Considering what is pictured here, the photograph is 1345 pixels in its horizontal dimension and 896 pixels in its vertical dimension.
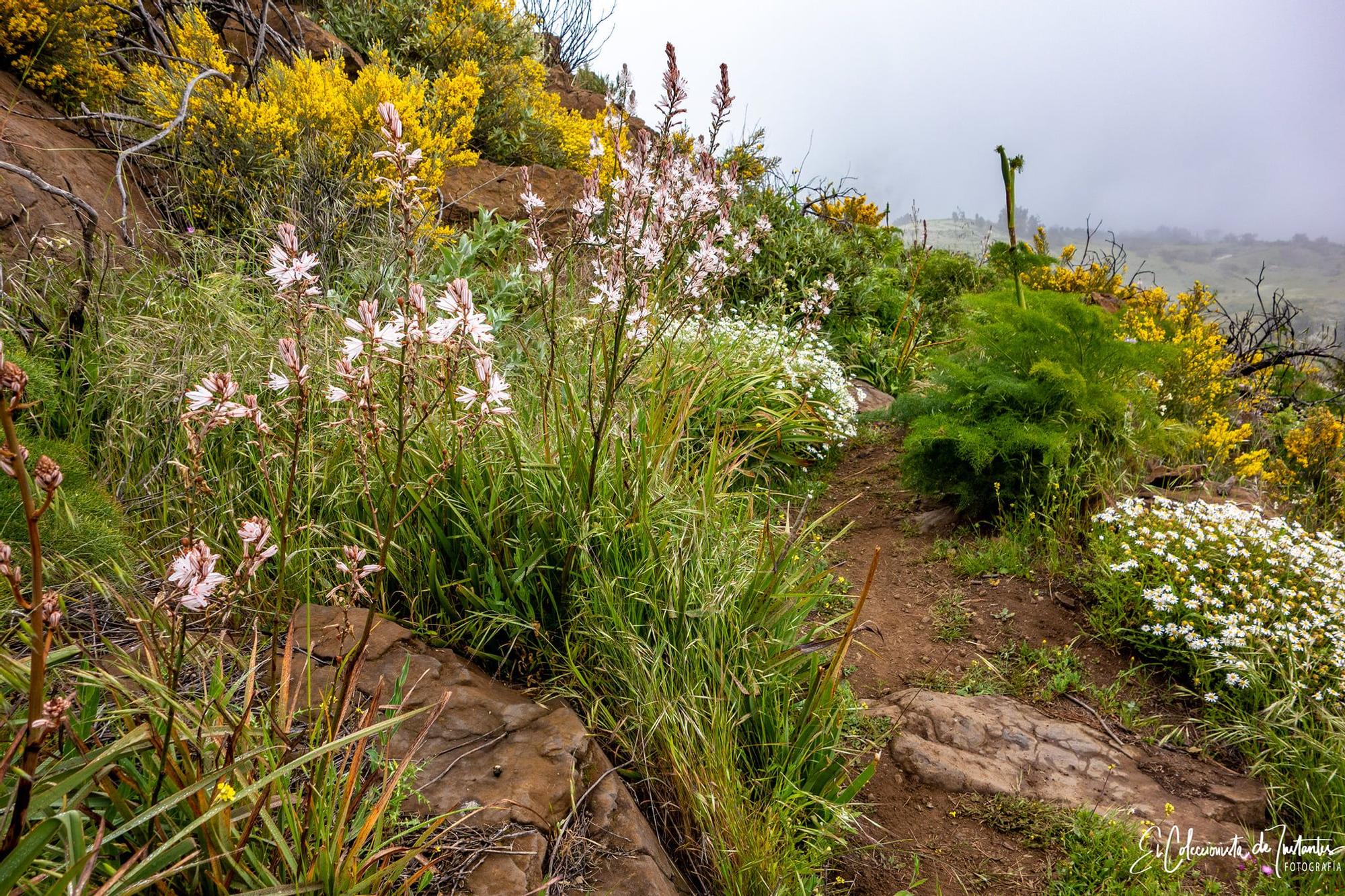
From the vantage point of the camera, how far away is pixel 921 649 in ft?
12.4

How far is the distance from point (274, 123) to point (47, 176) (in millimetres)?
1335

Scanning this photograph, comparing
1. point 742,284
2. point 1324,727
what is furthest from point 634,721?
point 742,284

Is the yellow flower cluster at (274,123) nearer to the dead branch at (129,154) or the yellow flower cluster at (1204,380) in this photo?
the dead branch at (129,154)

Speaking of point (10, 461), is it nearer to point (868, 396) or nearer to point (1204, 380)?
point (868, 396)

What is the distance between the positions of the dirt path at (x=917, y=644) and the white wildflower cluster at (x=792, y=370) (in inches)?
12.5

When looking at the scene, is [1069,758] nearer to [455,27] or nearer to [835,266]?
[835,266]

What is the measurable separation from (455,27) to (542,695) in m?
8.13

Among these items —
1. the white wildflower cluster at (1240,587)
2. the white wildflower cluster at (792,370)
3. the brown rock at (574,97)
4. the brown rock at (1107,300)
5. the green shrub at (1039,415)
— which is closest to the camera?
the white wildflower cluster at (1240,587)

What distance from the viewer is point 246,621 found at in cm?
261

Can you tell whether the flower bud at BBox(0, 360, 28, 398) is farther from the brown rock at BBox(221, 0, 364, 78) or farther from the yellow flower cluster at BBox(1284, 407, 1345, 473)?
the brown rock at BBox(221, 0, 364, 78)

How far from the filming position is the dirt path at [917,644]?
254 centimetres

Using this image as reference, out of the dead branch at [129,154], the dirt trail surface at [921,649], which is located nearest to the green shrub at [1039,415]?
the dirt trail surface at [921,649]

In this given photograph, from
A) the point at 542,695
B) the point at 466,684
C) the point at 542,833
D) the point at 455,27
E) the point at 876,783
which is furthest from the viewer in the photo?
the point at 455,27

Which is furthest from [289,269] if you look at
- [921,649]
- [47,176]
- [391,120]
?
[47,176]
